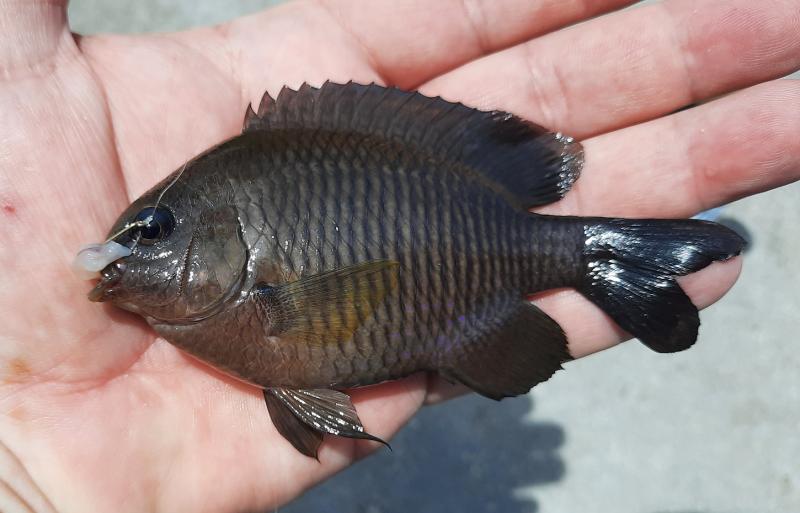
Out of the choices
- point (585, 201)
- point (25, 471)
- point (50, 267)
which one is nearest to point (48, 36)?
point (50, 267)

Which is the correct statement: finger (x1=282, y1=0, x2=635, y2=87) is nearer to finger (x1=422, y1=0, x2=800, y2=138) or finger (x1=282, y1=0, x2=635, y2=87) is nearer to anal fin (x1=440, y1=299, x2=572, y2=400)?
finger (x1=422, y1=0, x2=800, y2=138)

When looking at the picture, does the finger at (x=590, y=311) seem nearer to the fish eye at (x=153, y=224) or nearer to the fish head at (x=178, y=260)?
the fish head at (x=178, y=260)

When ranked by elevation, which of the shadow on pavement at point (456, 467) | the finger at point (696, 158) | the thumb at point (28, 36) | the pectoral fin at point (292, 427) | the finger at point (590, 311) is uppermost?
the thumb at point (28, 36)

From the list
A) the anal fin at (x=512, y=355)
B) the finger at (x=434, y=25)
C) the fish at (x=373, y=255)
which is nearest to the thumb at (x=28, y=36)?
the fish at (x=373, y=255)

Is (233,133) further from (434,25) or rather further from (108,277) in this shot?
(434,25)

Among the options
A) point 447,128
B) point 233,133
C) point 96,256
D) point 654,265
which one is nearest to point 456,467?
point 654,265

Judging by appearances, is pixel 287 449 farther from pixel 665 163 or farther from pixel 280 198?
pixel 665 163

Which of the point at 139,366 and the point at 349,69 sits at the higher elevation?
the point at 349,69
